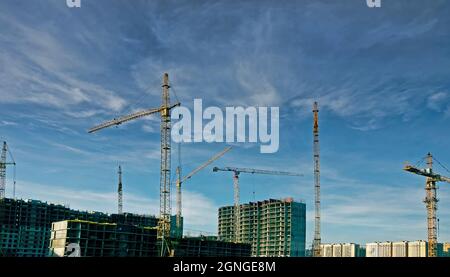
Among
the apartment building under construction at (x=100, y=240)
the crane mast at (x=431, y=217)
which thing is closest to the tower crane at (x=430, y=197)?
the crane mast at (x=431, y=217)

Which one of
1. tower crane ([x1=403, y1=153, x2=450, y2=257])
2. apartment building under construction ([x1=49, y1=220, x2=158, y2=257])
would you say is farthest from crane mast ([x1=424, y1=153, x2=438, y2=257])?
apartment building under construction ([x1=49, y1=220, x2=158, y2=257])

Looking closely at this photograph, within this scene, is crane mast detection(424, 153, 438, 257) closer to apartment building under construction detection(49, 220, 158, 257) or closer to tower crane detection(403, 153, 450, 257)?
tower crane detection(403, 153, 450, 257)

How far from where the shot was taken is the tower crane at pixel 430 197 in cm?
14462

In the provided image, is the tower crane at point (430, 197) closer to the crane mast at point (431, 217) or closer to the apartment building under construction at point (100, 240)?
the crane mast at point (431, 217)

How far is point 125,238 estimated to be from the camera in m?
168

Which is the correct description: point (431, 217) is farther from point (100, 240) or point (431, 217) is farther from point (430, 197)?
point (100, 240)

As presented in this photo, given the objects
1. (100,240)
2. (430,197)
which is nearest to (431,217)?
(430,197)

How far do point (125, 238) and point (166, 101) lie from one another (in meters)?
54.3

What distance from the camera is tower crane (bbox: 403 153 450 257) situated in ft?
474

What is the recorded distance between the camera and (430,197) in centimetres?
14712
